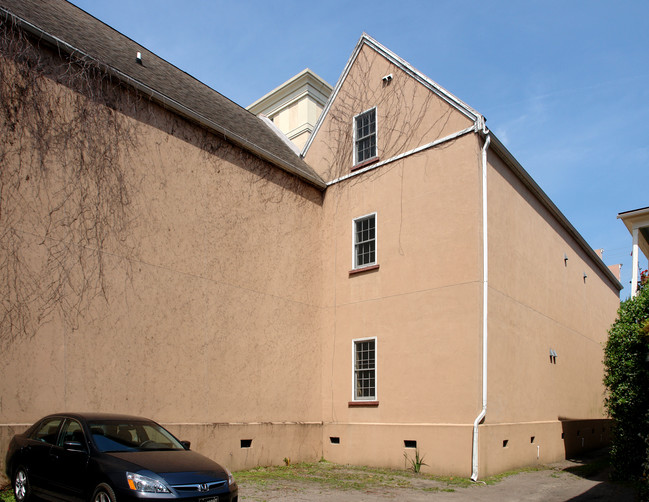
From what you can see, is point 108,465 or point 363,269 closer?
point 108,465

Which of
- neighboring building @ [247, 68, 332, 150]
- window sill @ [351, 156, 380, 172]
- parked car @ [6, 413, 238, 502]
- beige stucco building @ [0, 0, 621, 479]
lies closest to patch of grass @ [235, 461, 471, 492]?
beige stucco building @ [0, 0, 621, 479]

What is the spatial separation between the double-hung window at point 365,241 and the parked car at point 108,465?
27.0 ft

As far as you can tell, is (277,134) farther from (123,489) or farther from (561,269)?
(123,489)

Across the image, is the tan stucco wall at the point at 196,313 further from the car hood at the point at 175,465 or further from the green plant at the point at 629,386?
the green plant at the point at 629,386

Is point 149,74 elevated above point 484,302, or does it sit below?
above

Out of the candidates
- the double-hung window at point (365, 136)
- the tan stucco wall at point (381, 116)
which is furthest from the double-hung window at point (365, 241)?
the double-hung window at point (365, 136)

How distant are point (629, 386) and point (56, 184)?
12.0 m

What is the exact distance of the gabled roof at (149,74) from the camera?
448 inches

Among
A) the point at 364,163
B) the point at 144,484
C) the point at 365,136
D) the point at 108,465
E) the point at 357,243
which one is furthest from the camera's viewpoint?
the point at 365,136

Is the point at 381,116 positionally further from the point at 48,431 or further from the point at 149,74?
the point at 48,431

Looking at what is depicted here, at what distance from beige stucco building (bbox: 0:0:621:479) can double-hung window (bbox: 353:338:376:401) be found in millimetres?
59

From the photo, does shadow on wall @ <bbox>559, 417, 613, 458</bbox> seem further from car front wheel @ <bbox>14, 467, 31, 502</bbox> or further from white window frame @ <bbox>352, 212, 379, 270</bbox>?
car front wheel @ <bbox>14, 467, 31, 502</bbox>

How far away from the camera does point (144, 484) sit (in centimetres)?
666

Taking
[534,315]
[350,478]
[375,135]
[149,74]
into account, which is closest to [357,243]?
[375,135]
